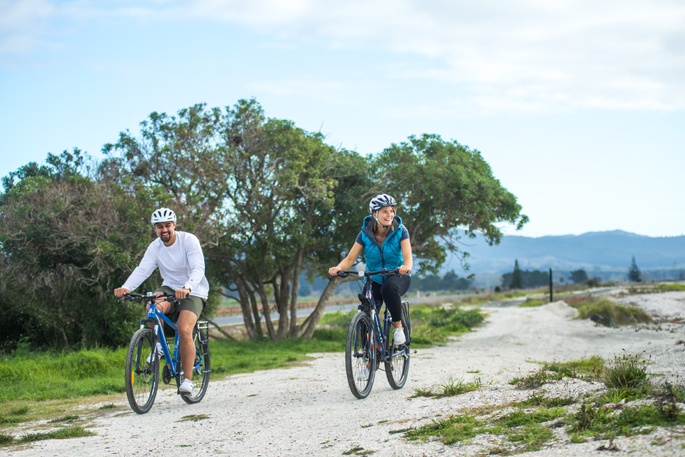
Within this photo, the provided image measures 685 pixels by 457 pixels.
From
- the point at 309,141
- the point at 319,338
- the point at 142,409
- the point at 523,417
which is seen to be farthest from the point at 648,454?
the point at 319,338

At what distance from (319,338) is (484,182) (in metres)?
7.48

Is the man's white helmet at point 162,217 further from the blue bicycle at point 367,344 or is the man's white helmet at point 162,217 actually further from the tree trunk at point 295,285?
the tree trunk at point 295,285

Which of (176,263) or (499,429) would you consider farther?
(176,263)

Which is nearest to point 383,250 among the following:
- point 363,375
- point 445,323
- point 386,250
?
point 386,250

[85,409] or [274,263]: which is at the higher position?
[274,263]

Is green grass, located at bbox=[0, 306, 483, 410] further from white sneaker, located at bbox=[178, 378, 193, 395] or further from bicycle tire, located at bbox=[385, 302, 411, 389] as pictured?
bicycle tire, located at bbox=[385, 302, 411, 389]

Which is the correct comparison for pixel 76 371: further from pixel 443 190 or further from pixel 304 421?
pixel 443 190

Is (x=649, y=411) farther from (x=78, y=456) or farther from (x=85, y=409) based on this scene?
(x=85, y=409)

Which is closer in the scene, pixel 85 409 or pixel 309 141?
pixel 85 409

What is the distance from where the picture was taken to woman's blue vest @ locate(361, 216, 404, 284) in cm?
641

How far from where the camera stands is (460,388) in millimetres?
5938

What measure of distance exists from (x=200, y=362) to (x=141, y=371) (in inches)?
32.1

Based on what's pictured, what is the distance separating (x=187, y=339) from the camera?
6352mm

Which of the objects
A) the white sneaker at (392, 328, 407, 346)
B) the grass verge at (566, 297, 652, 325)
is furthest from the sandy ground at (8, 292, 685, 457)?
the grass verge at (566, 297, 652, 325)
